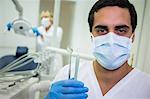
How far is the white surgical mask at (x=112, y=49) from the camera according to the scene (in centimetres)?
88

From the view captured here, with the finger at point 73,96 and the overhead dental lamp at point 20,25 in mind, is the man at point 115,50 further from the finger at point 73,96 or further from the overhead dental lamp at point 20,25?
the overhead dental lamp at point 20,25

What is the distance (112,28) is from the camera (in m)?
0.88

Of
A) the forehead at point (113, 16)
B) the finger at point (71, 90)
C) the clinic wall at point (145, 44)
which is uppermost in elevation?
the forehead at point (113, 16)

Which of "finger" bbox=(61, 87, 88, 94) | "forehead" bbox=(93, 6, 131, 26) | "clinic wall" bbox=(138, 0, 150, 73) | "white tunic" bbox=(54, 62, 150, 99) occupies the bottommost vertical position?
"white tunic" bbox=(54, 62, 150, 99)

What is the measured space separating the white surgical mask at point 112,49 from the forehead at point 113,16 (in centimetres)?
5

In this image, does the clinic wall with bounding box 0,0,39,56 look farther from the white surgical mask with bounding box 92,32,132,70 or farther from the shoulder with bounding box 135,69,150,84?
the shoulder with bounding box 135,69,150,84

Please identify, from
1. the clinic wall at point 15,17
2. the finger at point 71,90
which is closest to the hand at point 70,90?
the finger at point 71,90

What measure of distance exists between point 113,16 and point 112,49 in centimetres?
14

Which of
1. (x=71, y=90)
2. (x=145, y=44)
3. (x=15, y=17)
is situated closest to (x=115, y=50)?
(x=71, y=90)

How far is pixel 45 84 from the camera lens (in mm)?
1008

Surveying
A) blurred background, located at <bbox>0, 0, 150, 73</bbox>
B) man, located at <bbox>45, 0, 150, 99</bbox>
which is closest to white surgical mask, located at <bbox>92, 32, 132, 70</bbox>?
man, located at <bbox>45, 0, 150, 99</bbox>

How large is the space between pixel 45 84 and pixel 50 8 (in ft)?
8.23

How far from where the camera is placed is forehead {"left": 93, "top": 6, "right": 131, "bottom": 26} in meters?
0.87

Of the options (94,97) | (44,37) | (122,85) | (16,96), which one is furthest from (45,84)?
(44,37)
